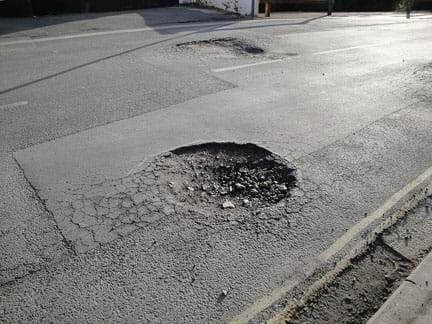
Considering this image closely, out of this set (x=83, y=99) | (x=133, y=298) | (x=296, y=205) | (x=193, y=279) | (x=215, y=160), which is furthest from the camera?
(x=83, y=99)

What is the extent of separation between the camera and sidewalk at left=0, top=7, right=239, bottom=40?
38.9 feet

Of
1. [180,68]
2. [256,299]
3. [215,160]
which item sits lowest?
[256,299]

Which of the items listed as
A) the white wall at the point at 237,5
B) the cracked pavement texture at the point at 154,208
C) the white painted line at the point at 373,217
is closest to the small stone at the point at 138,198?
the cracked pavement texture at the point at 154,208

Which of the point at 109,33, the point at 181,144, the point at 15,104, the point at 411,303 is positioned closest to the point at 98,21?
the point at 109,33

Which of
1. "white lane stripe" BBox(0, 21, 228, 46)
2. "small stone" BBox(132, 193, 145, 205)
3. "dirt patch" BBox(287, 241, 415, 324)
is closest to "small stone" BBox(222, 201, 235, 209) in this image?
"small stone" BBox(132, 193, 145, 205)

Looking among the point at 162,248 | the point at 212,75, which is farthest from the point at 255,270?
the point at 212,75

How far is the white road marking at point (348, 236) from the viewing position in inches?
102

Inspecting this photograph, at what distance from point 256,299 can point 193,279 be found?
0.52 m

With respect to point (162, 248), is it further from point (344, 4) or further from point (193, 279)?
point (344, 4)

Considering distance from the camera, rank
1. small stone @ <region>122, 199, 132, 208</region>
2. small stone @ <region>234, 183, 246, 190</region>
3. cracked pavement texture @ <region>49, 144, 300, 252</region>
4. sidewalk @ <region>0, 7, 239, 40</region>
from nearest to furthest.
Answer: cracked pavement texture @ <region>49, 144, 300, 252</region>
small stone @ <region>122, 199, 132, 208</region>
small stone @ <region>234, 183, 246, 190</region>
sidewalk @ <region>0, 7, 239, 40</region>

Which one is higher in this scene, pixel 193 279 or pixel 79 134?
pixel 79 134

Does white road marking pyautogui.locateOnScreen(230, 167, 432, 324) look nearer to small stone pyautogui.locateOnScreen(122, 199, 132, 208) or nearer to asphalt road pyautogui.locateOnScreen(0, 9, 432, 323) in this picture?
asphalt road pyautogui.locateOnScreen(0, 9, 432, 323)

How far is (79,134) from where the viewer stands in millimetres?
5102

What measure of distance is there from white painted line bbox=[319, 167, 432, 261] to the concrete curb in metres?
0.58
